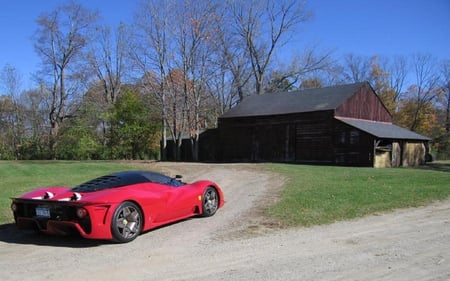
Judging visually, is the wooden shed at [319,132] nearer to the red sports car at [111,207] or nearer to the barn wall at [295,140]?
the barn wall at [295,140]

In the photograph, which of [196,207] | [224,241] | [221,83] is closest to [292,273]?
[224,241]

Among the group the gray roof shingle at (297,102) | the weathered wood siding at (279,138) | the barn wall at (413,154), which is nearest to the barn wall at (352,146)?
the weathered wood siding at (279,138)

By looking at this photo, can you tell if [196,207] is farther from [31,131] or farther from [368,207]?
[31,131]

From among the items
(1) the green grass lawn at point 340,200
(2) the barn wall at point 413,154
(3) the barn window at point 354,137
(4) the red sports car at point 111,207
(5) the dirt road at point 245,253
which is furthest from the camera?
(2) the barn wall at point 413,154

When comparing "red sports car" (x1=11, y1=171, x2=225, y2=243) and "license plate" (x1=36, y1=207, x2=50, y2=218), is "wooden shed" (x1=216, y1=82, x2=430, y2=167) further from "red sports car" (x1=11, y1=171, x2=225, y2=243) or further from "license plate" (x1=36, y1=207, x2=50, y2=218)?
"license plate" (x1=36, y1=207, x2=50, y2=218)

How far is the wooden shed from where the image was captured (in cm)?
2858

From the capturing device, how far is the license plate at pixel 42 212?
6534 millimetres

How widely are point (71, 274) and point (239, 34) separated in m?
49.9

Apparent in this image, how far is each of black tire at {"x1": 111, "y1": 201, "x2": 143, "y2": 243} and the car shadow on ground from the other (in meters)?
0.31

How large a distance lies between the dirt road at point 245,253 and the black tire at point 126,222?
5.5 inches

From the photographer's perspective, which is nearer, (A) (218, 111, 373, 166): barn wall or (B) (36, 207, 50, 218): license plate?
(B) (36, 207, 50, 218): license plate

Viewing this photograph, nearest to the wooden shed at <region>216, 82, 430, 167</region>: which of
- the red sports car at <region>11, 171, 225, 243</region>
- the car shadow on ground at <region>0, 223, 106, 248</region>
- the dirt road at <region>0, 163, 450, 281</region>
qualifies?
the dirt road at <region>0, 163, 450, 281</region>

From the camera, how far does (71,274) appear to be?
493cm

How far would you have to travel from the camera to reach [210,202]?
8711 millimetres
